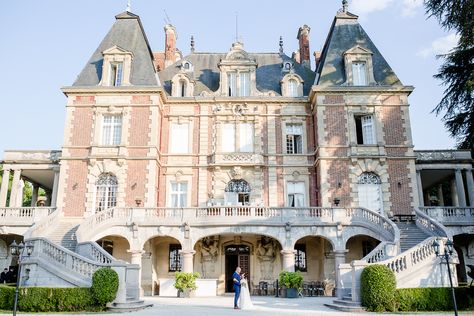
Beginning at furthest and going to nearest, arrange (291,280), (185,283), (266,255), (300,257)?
(300,257) < (266,255) < (185,283) < (291,280)

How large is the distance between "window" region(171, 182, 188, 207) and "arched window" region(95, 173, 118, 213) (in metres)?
3.35

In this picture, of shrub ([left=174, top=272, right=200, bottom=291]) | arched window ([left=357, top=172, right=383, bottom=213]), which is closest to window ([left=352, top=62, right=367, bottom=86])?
arched window ([left=357, top=172, right=383, bottom=213])

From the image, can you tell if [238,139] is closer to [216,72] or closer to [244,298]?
[216,72]

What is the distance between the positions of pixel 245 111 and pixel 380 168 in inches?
347

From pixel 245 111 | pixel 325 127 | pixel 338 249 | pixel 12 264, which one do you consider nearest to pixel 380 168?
pixel 325 127

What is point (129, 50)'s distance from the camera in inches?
1080

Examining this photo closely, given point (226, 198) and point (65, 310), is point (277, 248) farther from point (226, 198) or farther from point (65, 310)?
point (65, 310)

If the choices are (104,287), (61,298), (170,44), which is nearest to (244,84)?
(170,44)

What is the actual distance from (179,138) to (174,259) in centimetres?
734

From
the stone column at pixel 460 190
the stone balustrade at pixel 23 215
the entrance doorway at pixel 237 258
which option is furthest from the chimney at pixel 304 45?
the stone balustrade at pixel 23 215

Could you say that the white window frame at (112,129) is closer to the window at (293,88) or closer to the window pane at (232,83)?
the window pane at (232,83)

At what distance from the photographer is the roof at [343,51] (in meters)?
26.8

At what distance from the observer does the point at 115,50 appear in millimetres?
26703

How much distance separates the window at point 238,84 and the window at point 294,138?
3.56 m
